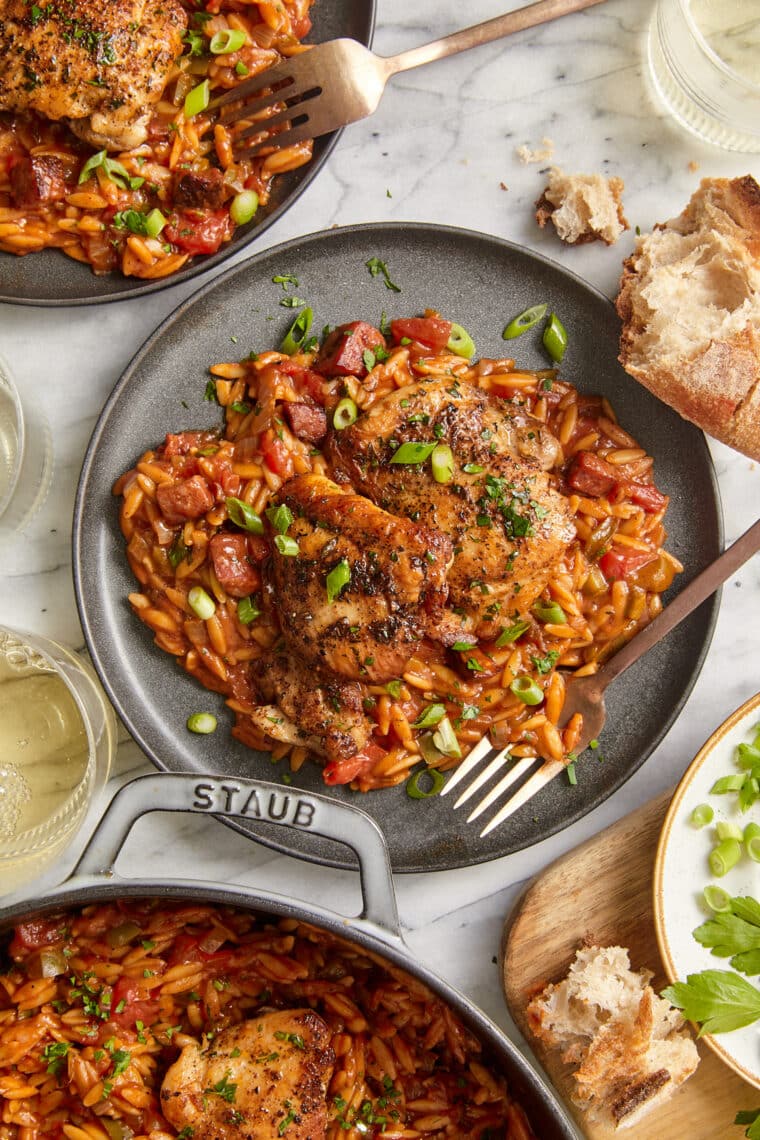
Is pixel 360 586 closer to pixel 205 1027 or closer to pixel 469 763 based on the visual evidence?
pixel 469 763

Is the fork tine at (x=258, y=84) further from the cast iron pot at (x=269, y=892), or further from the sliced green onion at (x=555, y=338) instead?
the cast iron pot at (x=269, y=892)

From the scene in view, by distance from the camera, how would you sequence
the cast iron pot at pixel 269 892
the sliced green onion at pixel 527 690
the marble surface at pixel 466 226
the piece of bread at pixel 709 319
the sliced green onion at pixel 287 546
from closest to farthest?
1. the cast iron pot at pixel 269 892
2. the sliced green onion at pixel 287 546
3. the piece of bread at pixel 709 319
4. the sliced green onion at pixel 527 690
5. the marble surface at pixel 466 226

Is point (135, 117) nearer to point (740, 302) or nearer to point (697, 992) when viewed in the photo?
point (740, 302)

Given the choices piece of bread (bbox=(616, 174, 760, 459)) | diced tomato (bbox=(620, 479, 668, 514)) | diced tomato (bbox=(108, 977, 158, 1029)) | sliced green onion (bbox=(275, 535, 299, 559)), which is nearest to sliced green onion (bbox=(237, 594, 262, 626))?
sliced green onion (bbox=(275, 535, 299, 559))

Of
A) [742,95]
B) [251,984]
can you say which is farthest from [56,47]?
[251,984]

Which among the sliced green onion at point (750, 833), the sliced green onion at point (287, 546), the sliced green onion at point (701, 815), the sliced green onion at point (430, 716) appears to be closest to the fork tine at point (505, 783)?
the sliced green onion at point (430, 716)

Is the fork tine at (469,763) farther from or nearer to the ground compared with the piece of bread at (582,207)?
nearer to the ground
